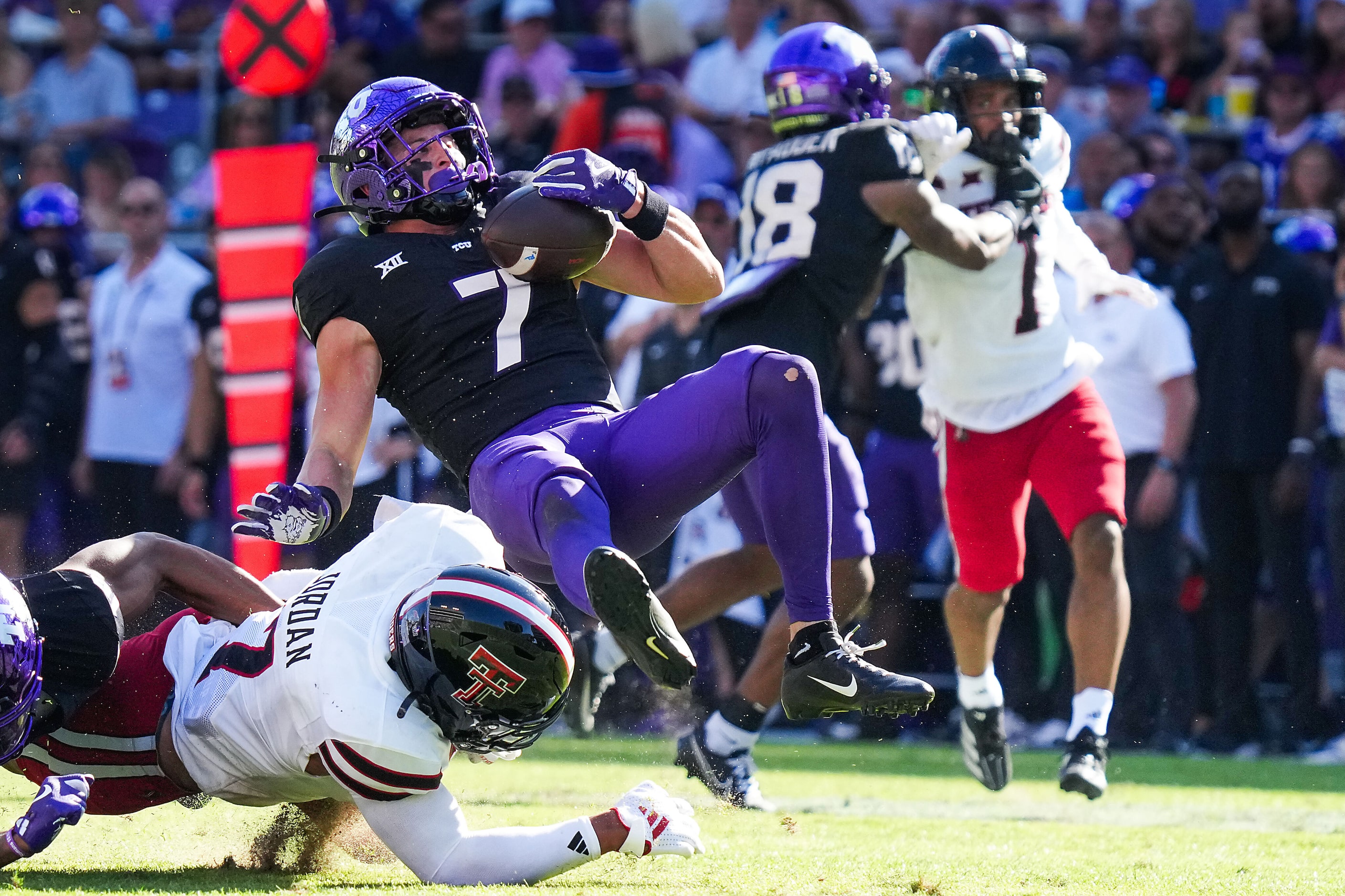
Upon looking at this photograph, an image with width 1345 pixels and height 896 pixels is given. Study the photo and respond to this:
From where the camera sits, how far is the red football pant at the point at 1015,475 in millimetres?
5801

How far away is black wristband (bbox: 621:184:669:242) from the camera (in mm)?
4609

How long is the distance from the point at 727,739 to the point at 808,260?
1606 mm

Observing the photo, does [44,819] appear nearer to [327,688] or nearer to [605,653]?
[327,688]

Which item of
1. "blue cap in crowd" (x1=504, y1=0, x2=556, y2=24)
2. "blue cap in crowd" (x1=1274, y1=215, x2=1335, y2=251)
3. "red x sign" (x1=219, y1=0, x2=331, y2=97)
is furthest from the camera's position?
"blue cap in crowd" (x1=504, y1=0, x2=556, y2=24)

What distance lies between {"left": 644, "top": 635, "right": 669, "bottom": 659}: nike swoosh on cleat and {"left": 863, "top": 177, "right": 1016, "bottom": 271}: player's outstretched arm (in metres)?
2.42

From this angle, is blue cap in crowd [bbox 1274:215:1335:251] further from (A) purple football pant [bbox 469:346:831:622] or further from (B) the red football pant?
(A) purple football pant [bbox 469:346:831:622]

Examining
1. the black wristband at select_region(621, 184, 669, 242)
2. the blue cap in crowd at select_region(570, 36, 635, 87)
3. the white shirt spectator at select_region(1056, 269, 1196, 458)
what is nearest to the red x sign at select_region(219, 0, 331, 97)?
the blue cap in crowd at select_region(570, 36, 635, 87)

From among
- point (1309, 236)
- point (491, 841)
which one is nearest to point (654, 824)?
point (491, 841)

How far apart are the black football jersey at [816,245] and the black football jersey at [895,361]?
237 cm

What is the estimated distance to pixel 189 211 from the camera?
9961mm

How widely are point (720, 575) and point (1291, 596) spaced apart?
3282mm

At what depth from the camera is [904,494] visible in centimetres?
831

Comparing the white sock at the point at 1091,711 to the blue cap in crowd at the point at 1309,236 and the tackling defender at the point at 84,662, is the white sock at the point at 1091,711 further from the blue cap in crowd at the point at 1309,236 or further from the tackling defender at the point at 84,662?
the blue cap in crowd at the point at 1309,236

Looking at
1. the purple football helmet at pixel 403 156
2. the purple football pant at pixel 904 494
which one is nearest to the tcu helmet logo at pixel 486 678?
the purple football helmet at pixel 403 156
